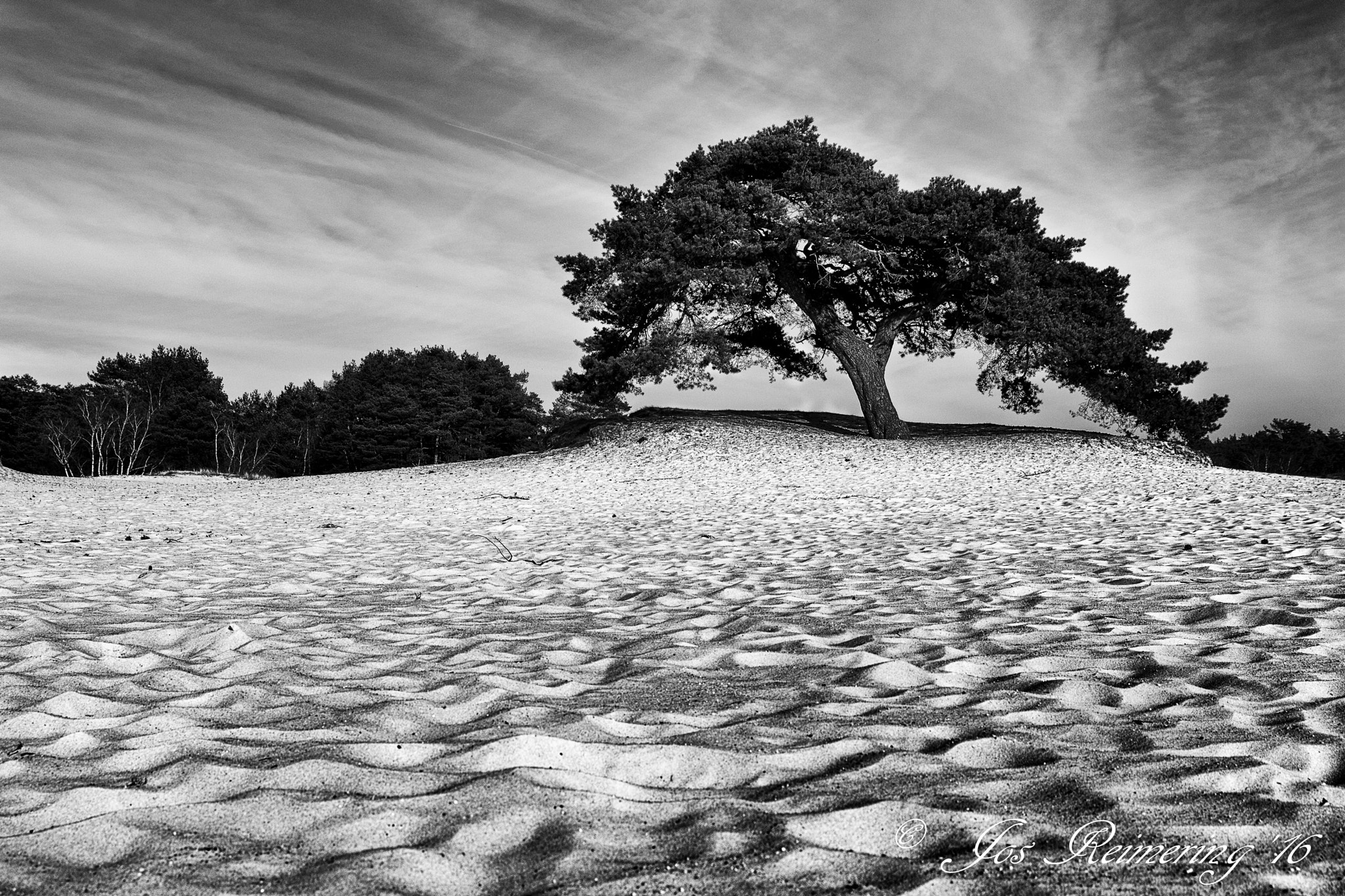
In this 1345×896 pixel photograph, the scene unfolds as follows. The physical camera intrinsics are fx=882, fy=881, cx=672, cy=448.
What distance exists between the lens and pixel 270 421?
197 ft

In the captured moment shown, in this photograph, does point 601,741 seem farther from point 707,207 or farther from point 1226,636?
point 707,207

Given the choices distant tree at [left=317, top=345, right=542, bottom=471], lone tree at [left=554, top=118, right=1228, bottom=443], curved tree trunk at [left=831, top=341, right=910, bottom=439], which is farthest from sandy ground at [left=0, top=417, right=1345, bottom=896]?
distant tree at [left=317, top=345, right=542, bottom=471]

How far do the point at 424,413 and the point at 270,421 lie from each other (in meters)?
15.9

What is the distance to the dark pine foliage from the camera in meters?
49.7

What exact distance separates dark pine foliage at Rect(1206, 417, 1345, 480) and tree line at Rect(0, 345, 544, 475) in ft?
139

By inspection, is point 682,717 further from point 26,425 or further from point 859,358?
point 26,425

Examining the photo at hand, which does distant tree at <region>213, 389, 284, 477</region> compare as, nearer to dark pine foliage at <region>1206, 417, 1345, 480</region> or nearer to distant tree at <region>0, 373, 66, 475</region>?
distant tree at <region>0, 373, 66, 475</region>

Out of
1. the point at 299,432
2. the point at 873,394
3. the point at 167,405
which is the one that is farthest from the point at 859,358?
the point at 167,405

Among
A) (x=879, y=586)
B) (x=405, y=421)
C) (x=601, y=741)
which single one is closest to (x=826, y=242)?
(x=879, y=586)

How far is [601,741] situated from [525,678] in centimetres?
102

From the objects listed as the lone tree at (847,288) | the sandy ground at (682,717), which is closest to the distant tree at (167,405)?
the lone tree at (847,288)

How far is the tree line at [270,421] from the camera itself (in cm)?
5053

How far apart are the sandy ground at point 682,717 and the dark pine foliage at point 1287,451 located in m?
50.2

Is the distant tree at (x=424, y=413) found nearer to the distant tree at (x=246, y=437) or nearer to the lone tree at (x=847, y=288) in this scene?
the distant tree at (x=246, y=437)
